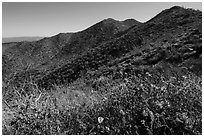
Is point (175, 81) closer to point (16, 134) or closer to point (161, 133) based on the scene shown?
point (161, 133)

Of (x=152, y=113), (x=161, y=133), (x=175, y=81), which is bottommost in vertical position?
(x=161, y=133)

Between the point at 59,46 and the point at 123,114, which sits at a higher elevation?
the point at 59,46

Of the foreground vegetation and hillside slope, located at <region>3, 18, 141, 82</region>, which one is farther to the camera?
hillside slope, located at <region>3, 18, 141, 82</region>

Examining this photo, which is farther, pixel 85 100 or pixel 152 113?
pixel 85 100

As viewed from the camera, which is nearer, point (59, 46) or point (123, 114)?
point (123, 114)

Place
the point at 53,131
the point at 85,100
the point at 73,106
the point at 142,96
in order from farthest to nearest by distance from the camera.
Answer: the point at 85,100, the point at 73,106, the point at 142,96, the point at 53,131

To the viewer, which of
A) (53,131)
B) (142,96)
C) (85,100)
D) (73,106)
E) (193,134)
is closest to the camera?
(193,134)

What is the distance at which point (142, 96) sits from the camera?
299cm

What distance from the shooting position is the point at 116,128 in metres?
2.61

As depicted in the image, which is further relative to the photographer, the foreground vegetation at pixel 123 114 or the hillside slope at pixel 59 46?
the hillside slope at pixel 59 46

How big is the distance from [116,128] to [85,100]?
97 cm

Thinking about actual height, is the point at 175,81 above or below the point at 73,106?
above

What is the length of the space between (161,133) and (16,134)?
4.66 feet

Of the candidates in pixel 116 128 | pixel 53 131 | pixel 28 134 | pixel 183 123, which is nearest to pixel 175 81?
pixel 183 123
